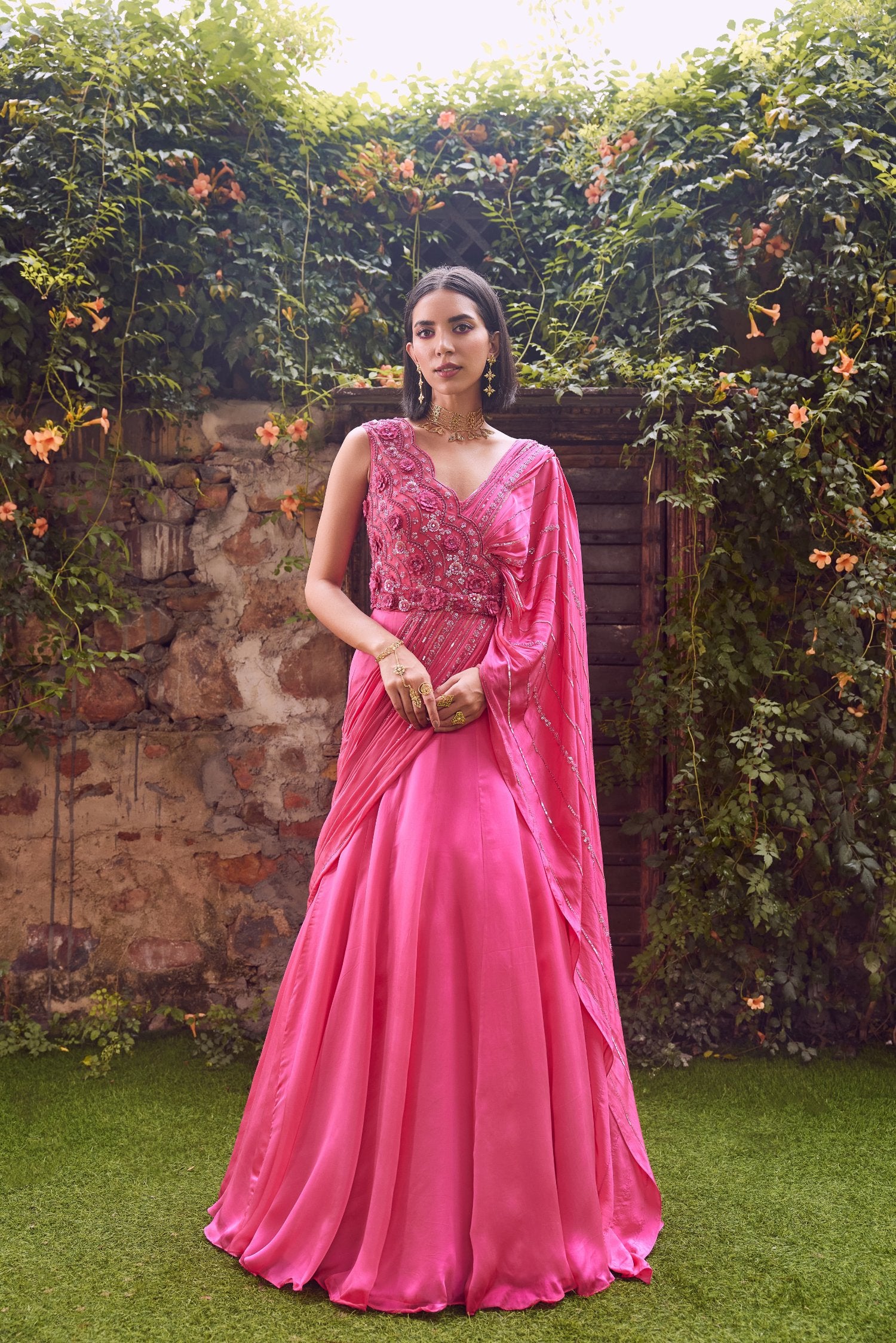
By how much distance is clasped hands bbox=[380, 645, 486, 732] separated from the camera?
6.15 feet

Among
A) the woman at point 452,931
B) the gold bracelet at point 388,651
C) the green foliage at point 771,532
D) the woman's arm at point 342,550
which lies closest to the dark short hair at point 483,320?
the woman at point 452,931

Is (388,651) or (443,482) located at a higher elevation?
(443,482)

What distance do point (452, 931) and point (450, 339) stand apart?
1.19m

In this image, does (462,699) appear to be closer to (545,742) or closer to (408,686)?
(408,686)

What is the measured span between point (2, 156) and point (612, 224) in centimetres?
192

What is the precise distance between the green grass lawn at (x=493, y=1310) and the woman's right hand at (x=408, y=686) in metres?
1.04

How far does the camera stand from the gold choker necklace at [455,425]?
6.84ft

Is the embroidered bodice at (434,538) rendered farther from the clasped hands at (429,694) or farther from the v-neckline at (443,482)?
the clasped hands at (429,694)

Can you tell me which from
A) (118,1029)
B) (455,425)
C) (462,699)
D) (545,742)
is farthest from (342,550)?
(118,1029)

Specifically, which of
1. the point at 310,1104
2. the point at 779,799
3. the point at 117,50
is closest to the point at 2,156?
the point at 117,50

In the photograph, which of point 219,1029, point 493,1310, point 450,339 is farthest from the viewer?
point 219,1029

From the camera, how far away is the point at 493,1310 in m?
1.64

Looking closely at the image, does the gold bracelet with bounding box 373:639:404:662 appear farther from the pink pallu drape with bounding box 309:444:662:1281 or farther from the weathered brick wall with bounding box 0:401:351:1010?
the weathered brick wall with bounding box 0:401:351:1010

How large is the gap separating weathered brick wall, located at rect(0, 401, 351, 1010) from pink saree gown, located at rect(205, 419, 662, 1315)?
109 cm
